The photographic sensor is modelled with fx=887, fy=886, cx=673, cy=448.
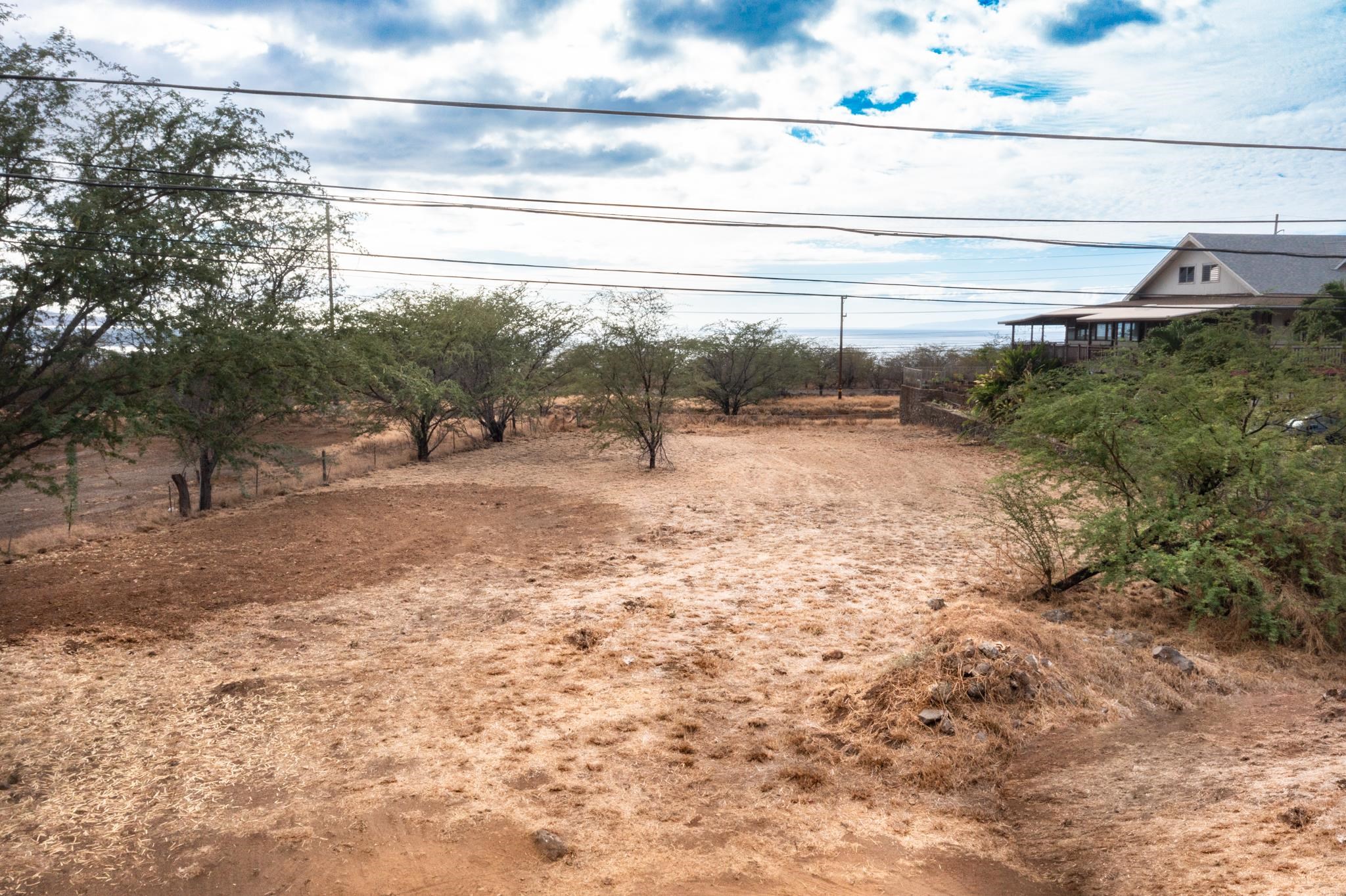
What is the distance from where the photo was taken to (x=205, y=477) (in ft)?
53.1

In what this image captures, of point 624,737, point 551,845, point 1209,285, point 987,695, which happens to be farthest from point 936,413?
point 551,845

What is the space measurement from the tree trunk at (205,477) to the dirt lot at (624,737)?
3.97 meters

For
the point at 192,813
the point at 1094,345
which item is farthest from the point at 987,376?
the point at 192,813

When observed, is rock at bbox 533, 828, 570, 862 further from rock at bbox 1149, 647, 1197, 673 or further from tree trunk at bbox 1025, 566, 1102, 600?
tree trunk at bbox 1025, 566, 1102, 600

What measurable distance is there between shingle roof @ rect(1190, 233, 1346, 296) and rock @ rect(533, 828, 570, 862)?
31.8 m

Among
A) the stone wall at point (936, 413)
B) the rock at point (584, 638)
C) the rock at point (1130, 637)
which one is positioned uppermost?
the stone wall at point (936, 413)

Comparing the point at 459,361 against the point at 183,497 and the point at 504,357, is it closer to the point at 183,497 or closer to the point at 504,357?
the point at 504,357

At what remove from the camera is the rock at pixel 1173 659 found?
743 centimetres

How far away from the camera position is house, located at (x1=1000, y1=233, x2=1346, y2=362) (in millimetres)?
28875

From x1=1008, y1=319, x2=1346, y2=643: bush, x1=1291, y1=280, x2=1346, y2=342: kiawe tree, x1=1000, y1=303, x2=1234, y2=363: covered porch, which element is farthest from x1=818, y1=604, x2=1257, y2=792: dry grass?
x1=1000, y1=303, x2=1234, y2=363: covered porch

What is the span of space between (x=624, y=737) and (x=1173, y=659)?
478 centimetres

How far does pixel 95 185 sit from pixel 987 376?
25.4m

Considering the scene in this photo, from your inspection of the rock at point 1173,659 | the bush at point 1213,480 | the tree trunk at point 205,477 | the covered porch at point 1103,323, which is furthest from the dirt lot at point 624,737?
the covered porch at point 1103,323

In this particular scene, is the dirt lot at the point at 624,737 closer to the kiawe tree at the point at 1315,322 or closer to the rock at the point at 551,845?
the rock at the point at 551,845
